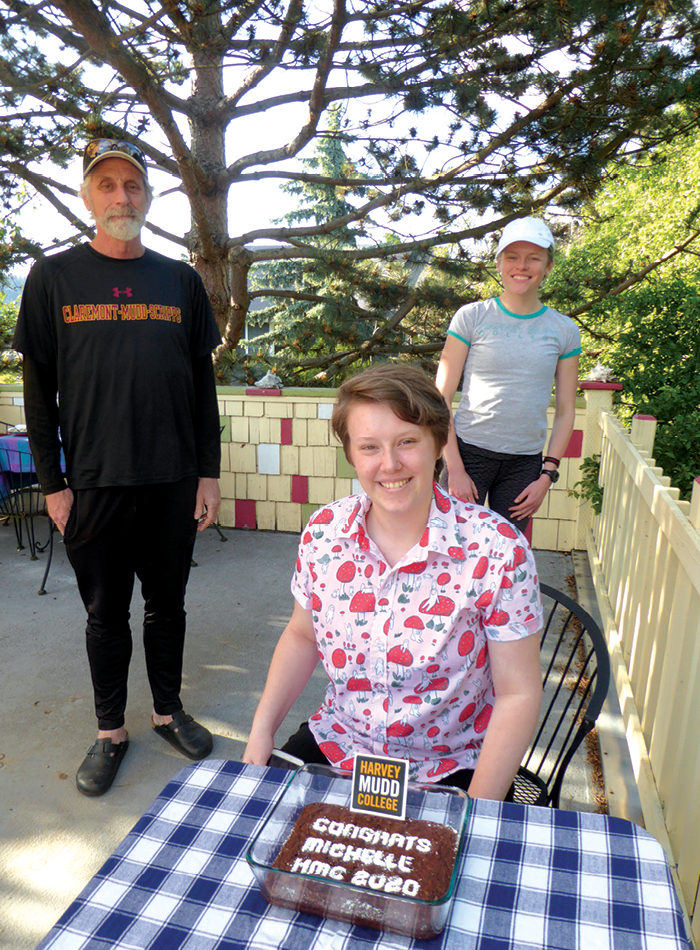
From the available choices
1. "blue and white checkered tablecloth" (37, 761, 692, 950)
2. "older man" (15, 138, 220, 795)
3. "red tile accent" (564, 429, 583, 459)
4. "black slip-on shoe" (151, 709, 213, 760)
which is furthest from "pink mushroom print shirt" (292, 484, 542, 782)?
"red tile accent" (564, 429, 583, 459)

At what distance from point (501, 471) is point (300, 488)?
270 cm

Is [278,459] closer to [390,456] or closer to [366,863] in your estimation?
[390,456]

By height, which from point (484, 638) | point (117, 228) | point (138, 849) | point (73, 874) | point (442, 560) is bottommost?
point (73, 874)

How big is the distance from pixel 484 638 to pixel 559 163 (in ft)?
15.2

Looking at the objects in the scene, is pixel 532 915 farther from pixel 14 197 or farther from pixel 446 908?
pixel 14 197

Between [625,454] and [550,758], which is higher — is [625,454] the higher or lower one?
the higher one

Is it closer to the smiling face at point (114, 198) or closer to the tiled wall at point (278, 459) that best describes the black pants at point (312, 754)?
the smiling face at point (114, 198)

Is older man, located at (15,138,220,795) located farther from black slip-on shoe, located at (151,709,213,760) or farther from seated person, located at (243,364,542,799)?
seated person, located at (243,364,542,799)

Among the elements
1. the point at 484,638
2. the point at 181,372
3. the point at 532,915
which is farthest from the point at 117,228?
the point at 532,915

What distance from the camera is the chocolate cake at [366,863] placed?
70cm

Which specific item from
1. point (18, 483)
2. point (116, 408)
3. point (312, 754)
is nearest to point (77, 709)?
point (116, 408)

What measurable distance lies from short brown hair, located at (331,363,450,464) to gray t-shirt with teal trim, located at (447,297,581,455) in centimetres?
112

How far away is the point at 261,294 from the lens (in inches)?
253

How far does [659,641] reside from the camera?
1.95 m
